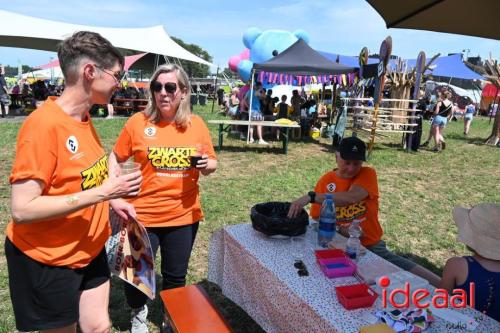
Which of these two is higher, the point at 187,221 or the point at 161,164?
the point at 161,164

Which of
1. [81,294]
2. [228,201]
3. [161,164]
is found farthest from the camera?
[228,201]

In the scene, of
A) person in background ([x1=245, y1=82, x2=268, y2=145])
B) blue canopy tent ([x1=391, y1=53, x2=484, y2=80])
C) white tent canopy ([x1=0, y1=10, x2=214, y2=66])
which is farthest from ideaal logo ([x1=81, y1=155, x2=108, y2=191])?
blue canopy tent ([x1=391, y1=53, x2=484, y2=80])

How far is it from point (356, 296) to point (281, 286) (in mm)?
377

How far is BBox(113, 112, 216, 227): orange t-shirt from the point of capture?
2.40 meters

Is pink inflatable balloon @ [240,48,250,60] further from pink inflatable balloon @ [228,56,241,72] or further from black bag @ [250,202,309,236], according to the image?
black bag @ [250,202,309,236]

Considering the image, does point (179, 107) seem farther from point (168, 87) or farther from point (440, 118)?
point (440, 118)

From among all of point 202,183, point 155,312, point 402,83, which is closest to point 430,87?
point 402,83

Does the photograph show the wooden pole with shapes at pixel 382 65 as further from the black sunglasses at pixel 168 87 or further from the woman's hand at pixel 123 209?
the woman's hand at pixel 123 209

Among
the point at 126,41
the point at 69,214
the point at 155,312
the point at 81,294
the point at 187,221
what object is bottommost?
the point at 155,312

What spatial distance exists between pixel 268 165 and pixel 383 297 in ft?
20.9

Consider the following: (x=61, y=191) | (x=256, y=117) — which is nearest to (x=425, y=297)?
(x=61, y=191)

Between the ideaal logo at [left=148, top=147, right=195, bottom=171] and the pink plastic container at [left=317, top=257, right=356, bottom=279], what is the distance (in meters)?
1.08

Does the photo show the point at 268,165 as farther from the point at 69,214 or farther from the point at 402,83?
the point at 402,83

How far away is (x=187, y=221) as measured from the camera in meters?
2.49
